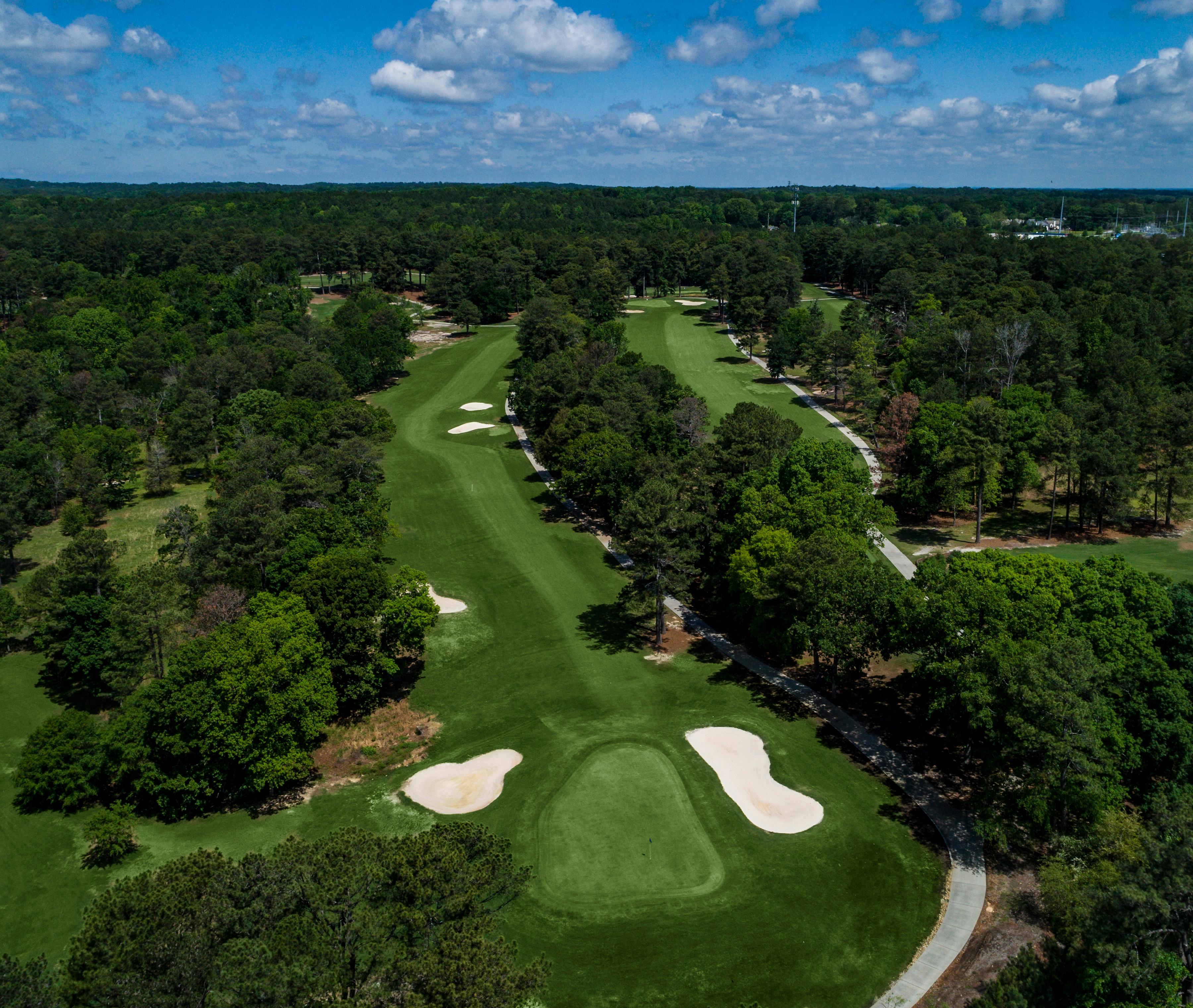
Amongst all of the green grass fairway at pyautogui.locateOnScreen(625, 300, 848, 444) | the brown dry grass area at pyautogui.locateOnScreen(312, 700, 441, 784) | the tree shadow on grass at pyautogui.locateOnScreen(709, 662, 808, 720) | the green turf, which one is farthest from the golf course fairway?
the green grass fairway at pyautogui.locateOnScreen(625, 300, 848, 444)

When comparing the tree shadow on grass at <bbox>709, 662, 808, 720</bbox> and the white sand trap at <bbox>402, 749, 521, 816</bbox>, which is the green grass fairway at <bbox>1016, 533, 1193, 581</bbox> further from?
the white sand trap at <bbox>402, 749, 521, 816</bbox>

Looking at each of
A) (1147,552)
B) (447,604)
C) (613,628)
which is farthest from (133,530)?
(1147,552)

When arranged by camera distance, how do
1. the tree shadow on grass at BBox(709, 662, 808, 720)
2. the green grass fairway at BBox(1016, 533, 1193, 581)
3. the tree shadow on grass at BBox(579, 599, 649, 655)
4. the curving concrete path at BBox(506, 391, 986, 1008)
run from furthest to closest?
the green grass fairway at BBox(1016, 533, 1193, 581) → the tree shadow on grass at BBox(579, 599, 649, 655) → the tree shadow on grass at BBox(709, 662, 808, 720) → the curving concrete path at BBox(506, 391, 986, 1008)

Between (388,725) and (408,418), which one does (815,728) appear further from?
(408,418)

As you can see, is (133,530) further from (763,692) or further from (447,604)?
(763,692)

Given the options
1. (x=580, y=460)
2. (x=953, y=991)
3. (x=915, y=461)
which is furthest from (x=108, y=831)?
(x=915, y=461)

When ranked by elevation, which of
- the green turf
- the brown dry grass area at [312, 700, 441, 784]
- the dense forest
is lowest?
the brown dry grass area at [312, 700, 441, 784]
